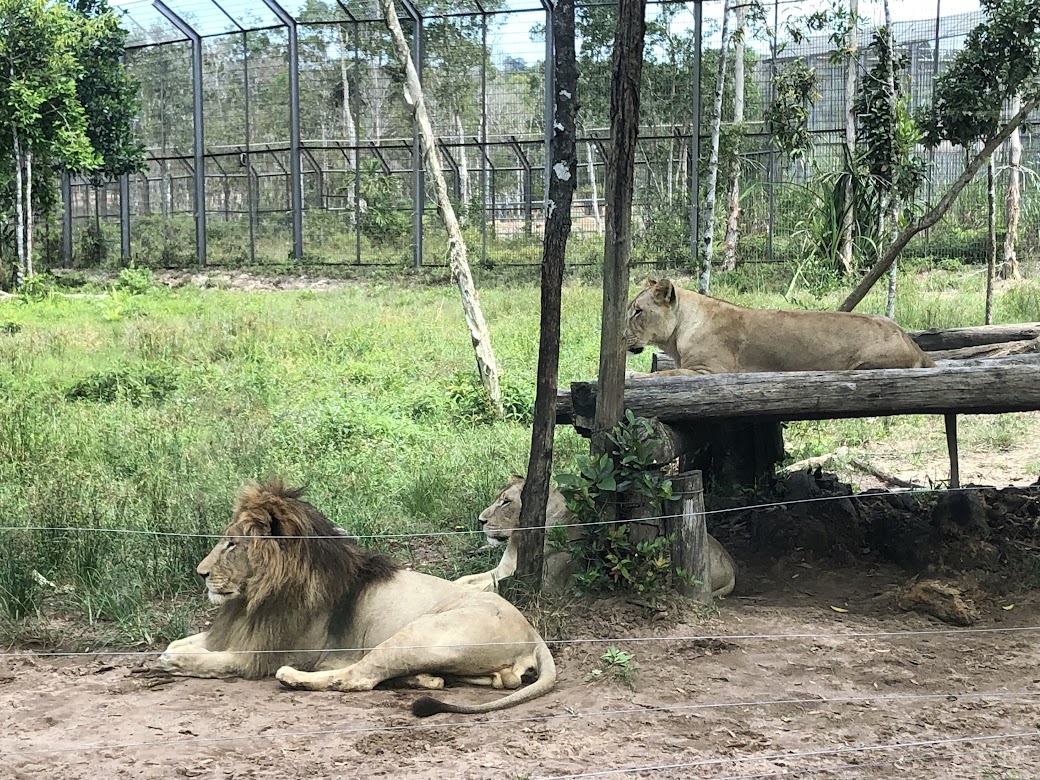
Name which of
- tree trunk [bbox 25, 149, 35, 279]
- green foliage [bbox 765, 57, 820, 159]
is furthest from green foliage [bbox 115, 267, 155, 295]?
green foliage [bbox 765, 57, 820, 159]

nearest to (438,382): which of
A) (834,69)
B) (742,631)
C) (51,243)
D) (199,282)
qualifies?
(742,631)

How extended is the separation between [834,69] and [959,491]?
2145cm

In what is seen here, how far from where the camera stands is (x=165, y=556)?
6.42 meters

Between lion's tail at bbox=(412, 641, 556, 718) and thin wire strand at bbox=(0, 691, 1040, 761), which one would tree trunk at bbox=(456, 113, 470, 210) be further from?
thin wire strand at bbox=(0, 691, 1040, 761)

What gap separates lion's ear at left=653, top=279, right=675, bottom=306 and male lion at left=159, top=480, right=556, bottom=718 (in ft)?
9.74

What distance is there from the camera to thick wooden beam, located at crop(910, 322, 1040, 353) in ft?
28.0

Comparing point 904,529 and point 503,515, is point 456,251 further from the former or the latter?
point 904,529

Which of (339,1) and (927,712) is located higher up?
(339,1)

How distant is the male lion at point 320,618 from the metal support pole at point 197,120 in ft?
75.8

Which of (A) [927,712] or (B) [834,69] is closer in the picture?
A: (A) [927,712]

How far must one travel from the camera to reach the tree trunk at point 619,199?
19.0ft

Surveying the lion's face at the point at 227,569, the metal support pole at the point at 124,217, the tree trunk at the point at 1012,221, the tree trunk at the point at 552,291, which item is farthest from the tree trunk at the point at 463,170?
the lion's face at the point at 227,569

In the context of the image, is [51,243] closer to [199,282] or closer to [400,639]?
[199,282]

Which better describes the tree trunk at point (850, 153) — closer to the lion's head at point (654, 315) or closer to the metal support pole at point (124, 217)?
the lion's head at point (654, 315)
